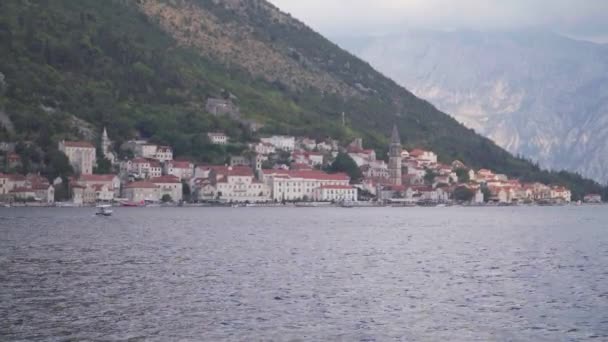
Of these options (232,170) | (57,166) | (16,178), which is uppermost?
(57,166)

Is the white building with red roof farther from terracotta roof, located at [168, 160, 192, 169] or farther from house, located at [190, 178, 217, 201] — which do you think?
Answer: house, located at [190, 178, 217, 201]

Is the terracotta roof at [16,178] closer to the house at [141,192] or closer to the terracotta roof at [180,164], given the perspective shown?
the house at [141,192]

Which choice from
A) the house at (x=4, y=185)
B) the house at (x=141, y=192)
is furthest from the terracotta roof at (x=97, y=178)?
the house at (x=4, y=185)

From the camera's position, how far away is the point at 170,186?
6727 inches

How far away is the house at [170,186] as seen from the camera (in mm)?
169500

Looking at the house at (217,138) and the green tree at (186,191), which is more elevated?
the house at (217,138)

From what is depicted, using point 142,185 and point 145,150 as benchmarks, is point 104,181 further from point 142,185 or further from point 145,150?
point 145,150

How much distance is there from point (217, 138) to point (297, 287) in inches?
5634

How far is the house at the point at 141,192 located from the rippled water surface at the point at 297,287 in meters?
79.3

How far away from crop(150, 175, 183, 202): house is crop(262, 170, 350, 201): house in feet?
54.3

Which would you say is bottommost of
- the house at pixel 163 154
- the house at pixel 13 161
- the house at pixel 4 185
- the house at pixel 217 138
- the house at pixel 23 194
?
the house at pixel 23 194

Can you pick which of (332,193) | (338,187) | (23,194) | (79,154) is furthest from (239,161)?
(23,194)

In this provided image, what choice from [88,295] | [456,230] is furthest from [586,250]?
[88,295]

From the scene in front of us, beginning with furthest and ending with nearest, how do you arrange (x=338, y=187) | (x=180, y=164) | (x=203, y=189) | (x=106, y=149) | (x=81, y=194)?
1. (x=338, y=187)
2. (x=180, y=164)
3. (x=106, y=149)
4. (x=203, y=189)
5. (x=81, y=194)
